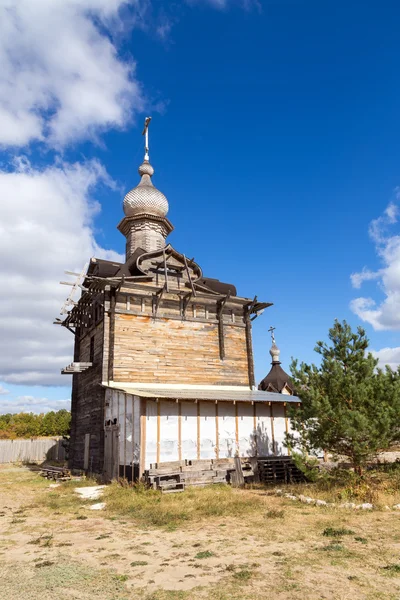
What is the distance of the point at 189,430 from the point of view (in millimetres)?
18844

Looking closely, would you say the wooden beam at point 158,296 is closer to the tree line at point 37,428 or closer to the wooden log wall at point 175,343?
the wooden log wall at point 175,343

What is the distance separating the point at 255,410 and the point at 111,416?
23.1 feet

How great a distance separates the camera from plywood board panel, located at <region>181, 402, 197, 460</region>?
18.6 m

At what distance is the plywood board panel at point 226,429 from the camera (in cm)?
1958

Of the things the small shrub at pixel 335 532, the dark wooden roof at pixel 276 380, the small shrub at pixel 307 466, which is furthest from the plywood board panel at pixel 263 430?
the dark wooden roof at pixel 276 380

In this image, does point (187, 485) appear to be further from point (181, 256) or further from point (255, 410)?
point (181, 256)

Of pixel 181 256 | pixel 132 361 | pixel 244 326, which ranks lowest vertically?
pixel 132 361

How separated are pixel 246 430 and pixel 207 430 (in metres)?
2.24

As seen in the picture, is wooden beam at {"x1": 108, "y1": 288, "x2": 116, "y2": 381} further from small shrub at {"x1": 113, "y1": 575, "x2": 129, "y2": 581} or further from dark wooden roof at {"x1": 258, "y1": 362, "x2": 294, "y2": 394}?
dark wooden roof at {"x1": 258, "y1": 362, "x2": 294, "y2": 394}

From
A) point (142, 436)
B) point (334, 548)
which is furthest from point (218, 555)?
point (142, 436)

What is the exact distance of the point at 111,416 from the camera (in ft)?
68.6

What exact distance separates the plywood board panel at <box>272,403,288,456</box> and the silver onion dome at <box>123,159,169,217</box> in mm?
16067

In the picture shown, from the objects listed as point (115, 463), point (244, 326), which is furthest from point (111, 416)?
point (244, 326)

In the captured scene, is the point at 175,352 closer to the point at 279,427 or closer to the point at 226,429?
the point at 226,429
